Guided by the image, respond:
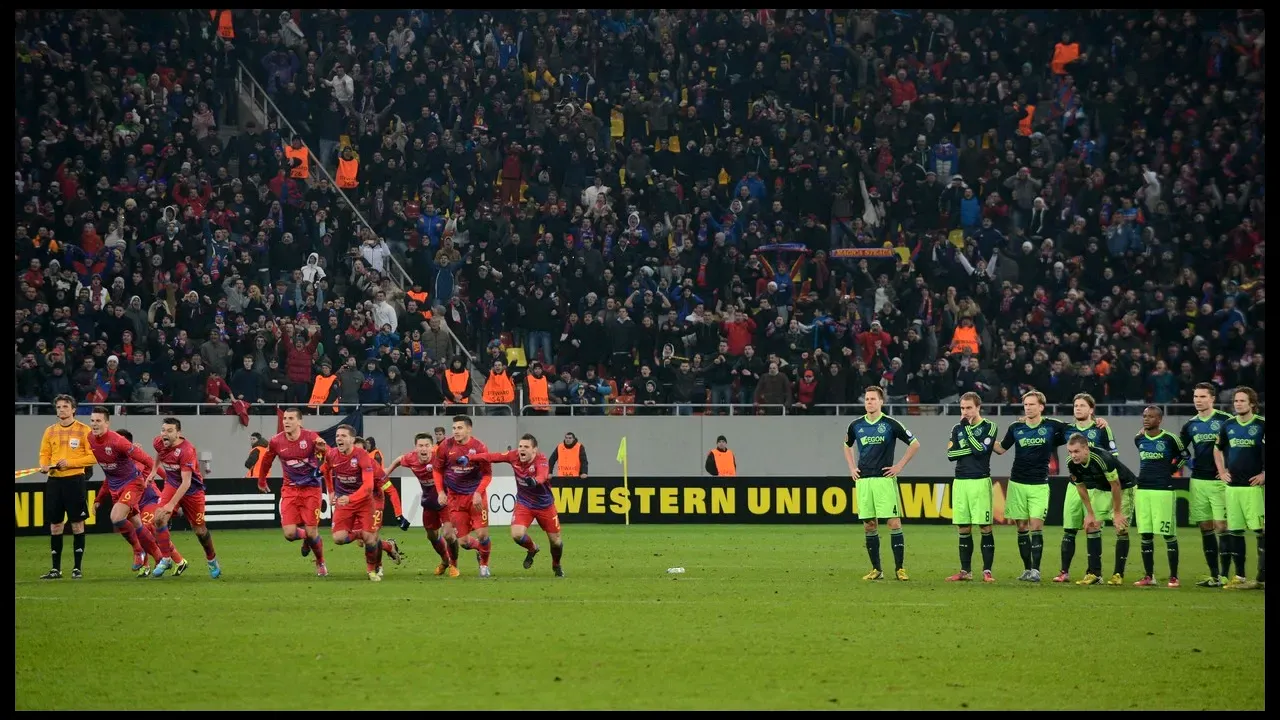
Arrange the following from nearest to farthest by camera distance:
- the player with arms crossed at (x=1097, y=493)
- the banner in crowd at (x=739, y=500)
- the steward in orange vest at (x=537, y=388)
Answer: the player with arms crossed at (x=1097, y=493)
the banner in crowd at (x=739, y=500)
the steward in orange vest at (x=537, y=388)

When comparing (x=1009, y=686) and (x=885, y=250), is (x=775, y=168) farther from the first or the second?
(x=1009, y=686)

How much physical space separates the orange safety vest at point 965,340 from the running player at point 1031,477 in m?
14.3

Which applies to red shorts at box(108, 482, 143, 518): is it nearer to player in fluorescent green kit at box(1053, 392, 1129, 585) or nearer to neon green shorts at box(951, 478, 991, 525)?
neon green shorts at box(951, 478, 991, 525)

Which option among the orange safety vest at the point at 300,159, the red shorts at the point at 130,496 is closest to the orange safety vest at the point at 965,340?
the orange safety vest at the point at 300,159

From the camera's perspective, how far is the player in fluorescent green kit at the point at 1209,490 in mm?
18344

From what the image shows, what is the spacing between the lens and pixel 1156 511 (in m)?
18.7

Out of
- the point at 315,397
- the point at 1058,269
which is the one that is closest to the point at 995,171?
the point at 1058,269

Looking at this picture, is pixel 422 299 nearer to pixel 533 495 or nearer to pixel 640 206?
pixel 640 206

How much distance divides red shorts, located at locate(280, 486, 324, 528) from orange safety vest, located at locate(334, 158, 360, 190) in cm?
1751

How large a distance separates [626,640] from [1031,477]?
25.0ft

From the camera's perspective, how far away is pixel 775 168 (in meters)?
36.9

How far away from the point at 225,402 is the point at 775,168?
14.2 meters

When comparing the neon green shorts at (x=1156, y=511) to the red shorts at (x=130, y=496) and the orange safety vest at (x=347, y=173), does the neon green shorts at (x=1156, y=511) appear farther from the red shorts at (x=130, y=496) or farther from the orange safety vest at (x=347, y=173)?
the orange safety vest at (x=347, y=173)

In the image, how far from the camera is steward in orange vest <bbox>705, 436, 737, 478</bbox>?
32.2 metres
